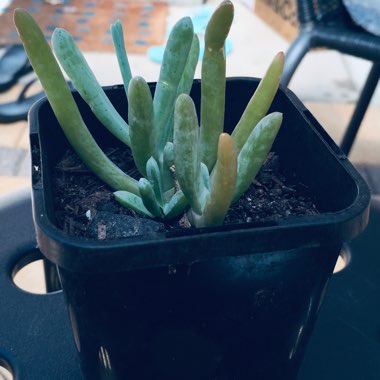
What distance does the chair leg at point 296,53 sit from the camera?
3.67 feet

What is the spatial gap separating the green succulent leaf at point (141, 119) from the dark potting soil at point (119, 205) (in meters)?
0.05

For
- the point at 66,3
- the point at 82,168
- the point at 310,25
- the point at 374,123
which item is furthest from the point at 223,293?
the point at 66,3

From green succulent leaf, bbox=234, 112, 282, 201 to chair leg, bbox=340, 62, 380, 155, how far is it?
3.01 feet

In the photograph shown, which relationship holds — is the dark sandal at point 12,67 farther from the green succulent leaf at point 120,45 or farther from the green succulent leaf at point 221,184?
the green succulent leaf at point 221,184

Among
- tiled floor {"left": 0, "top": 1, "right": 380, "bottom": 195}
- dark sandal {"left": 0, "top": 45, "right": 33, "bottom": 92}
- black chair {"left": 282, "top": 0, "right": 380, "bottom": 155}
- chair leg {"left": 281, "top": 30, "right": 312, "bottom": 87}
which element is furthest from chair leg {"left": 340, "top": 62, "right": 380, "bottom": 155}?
dark sandal {"left": 0, "top": 45, "right": 33, "bottom": 92}

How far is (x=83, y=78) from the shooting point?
0.47m

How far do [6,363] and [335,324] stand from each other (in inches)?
13.9

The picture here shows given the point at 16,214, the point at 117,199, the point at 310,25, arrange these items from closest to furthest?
the point at 117,199 < the point at 16,214 < the point at 310,25

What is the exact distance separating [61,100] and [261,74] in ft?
5.71

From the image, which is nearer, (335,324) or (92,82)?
(92,82)

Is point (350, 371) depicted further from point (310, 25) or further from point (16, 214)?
point (310, 25)

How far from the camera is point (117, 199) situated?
467 millimetres

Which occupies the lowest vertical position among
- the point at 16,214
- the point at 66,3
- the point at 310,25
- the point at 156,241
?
the point at 66,3

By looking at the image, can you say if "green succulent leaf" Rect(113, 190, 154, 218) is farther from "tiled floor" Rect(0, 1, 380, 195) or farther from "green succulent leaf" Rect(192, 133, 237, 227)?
"tiled floor" Rect(0, 1, 380, 195)
